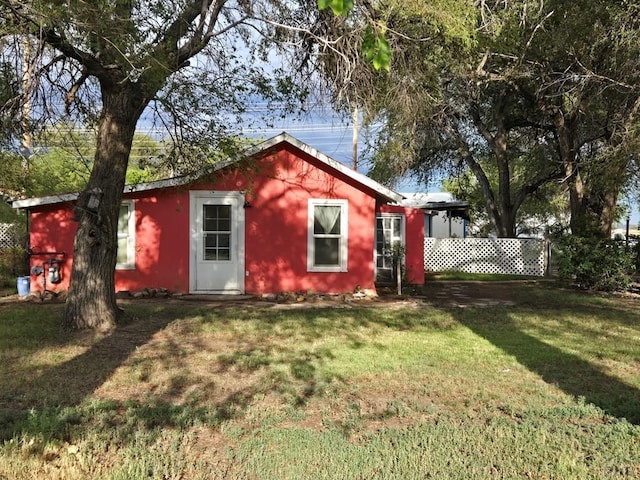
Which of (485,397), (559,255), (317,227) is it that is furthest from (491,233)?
(485,397)

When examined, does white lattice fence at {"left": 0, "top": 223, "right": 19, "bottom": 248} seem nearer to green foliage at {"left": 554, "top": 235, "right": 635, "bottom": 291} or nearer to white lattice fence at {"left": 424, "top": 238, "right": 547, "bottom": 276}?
white lattice fence at {"left": 424, "top": 238, "right": 547, "bottom": 276}

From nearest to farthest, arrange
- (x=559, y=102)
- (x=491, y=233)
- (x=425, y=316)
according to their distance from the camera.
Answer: (x=425, y=316), (x=559, y=102), (x=491, y=233)

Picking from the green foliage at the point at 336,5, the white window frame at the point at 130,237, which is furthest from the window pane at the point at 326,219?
the green foliage at the point at 336,5

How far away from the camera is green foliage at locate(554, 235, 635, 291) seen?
1331 cm

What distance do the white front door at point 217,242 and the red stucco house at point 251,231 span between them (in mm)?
22

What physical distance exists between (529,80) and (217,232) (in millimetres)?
8443

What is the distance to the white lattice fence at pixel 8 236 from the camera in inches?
659

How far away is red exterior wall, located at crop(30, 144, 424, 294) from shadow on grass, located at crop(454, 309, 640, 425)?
422 centimetres

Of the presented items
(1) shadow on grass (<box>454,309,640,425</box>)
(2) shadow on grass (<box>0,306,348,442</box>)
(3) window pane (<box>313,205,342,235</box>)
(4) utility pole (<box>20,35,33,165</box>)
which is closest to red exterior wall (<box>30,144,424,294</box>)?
(3) window pane (<box>313,205,342,235</box>)

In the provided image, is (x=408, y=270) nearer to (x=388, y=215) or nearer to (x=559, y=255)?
(x=388, y=215)

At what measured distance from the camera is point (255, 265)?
12.1 m

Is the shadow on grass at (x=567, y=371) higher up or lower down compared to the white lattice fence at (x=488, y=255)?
lower down

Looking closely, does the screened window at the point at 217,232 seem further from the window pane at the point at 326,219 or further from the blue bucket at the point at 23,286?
the blue bucket at the point at 23,286

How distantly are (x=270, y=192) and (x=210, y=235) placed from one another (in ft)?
5.44
